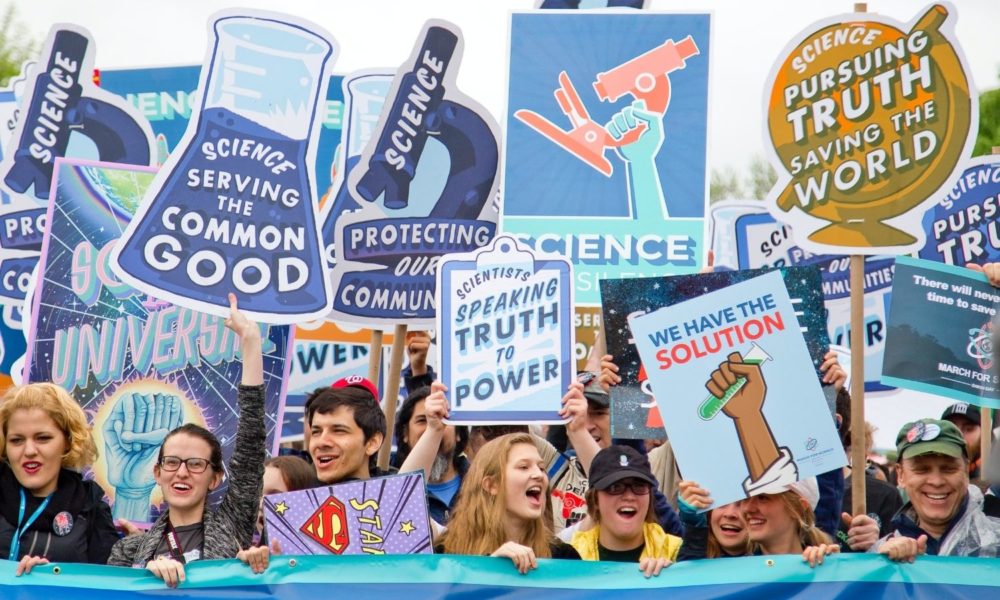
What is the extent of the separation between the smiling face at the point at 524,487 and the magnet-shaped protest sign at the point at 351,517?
0.33m

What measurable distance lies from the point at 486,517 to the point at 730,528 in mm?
859

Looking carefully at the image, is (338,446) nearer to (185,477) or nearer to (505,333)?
(185,477)

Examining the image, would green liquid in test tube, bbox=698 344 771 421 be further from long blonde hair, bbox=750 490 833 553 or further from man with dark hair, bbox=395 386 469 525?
man with dark hair, bbox=395 386 469 525

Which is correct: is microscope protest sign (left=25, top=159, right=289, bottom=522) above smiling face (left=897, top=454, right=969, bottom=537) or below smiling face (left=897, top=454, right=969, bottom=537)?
above

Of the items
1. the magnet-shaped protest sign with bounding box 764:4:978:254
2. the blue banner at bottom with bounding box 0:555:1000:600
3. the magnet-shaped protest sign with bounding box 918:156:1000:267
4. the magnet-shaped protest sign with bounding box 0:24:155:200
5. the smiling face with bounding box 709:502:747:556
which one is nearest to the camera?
the blue banner at bottom with bounding box 0:555:1000:600

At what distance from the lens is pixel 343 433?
5.21 metres

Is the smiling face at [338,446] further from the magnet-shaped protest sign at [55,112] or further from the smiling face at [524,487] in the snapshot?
the magnet-shaped protest sign at [55,112]

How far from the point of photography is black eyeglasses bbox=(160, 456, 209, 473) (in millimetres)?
4812

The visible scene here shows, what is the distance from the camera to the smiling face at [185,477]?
4.80m

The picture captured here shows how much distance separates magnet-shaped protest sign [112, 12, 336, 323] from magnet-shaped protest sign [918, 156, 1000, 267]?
3349mm

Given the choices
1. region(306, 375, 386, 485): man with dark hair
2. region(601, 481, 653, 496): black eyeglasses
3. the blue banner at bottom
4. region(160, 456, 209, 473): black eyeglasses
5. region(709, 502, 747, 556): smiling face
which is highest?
region(306, 375, 386, 485): man with dark hair

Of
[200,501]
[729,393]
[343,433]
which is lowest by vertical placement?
[200,501]

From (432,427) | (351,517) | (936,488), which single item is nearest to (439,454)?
(432,427)

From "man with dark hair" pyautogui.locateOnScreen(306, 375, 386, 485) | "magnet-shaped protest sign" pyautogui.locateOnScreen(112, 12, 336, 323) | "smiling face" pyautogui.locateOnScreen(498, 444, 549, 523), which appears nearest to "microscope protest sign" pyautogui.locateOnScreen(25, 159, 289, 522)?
"magnet-shaped protest sign" pyautogui.locateOnScreen(112, 12, 336, 323)
